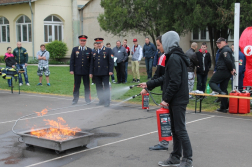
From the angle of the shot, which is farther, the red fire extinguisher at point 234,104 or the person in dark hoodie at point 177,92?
the red fire extinguisher at point 234,104

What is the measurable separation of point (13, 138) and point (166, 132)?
3648 mm

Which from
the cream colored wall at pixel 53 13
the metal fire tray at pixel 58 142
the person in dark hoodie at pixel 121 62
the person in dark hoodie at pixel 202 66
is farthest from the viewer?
the cream colored wall at pixel 53 13

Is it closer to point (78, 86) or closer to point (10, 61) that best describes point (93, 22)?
point (10, 61)

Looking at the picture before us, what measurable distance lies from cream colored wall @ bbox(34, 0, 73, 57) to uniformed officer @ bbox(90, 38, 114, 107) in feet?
71.5

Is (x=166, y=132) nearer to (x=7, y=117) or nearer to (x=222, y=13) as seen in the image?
(x=7, y=117)

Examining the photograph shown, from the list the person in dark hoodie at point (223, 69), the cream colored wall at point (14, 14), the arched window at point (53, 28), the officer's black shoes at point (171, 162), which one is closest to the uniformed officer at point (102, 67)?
the person in dark hoodie at point (223, 69)

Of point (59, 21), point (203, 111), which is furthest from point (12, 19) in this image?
point (203, 111)

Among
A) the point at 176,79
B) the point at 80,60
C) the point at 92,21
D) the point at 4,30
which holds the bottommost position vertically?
the point at 176,79

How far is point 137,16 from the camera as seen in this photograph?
21.0 meters

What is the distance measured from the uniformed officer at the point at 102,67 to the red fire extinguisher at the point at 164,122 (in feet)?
18.8

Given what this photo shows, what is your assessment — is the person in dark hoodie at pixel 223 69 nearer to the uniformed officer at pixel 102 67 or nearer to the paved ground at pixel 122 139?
the paved ground at pixel 122 139

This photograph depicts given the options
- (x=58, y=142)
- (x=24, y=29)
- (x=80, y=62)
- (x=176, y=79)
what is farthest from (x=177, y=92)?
(x=24, y=29)

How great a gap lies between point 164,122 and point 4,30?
33.6 meters

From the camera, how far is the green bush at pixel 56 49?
31.1 metres
